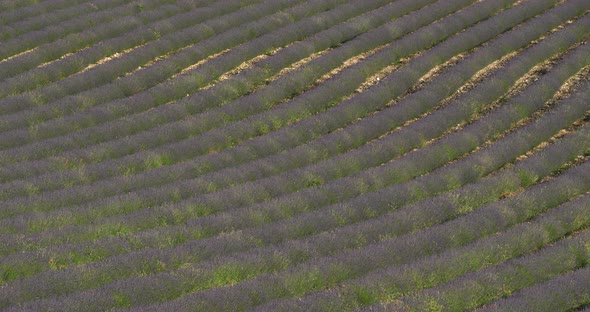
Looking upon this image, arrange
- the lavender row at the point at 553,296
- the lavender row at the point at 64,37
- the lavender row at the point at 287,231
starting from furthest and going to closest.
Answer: the lavender row at the point at 64,37, the lavender row at the point at 287,231, the lavender row at the point at 553,296

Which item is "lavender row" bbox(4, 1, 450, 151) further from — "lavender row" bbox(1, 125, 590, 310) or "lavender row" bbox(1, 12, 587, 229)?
"lavender row" bbox(1, 125, 590, 310)

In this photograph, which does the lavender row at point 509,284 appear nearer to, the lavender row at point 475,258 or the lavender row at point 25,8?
the lavender row at point 475,258

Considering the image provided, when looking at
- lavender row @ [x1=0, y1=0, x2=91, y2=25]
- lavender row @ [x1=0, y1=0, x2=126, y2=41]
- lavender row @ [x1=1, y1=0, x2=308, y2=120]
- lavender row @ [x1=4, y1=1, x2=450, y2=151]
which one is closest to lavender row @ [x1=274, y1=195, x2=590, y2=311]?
lavender row @ [x1=4, y1=1, x2=450, y2=151]

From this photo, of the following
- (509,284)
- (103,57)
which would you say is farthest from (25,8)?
(509,284)

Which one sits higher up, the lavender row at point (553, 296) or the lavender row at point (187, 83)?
the lavender row at point (187, 83)

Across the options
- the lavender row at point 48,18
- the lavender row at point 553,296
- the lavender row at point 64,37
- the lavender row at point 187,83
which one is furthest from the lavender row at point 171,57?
the lavender row at point 553,296

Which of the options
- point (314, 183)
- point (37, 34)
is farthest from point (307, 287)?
point (37, 34)
